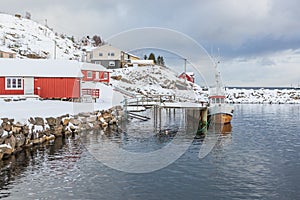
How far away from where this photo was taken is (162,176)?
17.5 m

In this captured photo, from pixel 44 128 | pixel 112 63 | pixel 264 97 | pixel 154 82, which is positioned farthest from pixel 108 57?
pixel 264 97

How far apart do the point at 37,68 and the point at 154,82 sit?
46.1 metres

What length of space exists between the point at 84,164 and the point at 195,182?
6965 mm

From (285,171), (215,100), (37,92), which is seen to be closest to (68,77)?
(37,92)

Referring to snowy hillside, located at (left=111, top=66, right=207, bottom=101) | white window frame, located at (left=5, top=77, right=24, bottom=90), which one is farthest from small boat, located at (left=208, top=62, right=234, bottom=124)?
snowy hillside, located at (left=111, top=66, right=207, bottom=101)

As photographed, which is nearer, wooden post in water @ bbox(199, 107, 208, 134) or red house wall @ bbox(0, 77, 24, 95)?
red house wall @ bbox(0, 77, 24, 95)

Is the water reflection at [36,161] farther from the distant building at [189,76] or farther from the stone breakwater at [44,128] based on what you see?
the distant building at [189,76]

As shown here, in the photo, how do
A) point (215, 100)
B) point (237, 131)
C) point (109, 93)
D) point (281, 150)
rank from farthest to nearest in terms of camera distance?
1. point (109, 93)
2. point (215, 100)
3. point (237, 131)
4. point (281, 150)

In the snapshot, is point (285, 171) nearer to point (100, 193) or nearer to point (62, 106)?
point (100, 193)

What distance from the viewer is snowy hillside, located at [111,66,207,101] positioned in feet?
239

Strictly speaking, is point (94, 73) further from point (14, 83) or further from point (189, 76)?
point (189, 76)

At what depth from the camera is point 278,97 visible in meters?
115

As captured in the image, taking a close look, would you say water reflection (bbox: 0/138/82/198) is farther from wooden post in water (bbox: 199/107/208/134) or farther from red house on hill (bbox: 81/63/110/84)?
red house on hill (bbox: 81/63/110/84)

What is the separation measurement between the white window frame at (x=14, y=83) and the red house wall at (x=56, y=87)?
5.40ft
